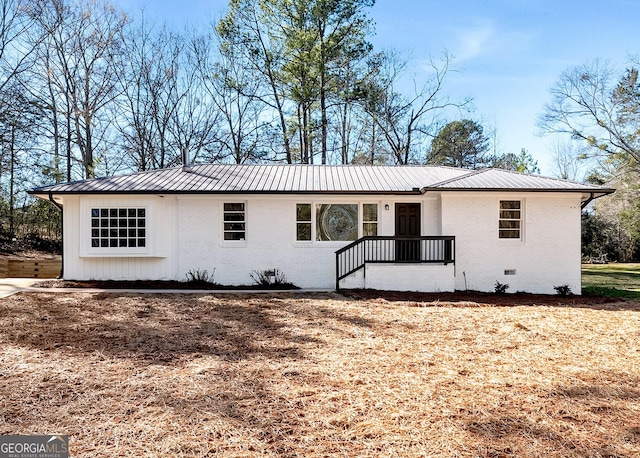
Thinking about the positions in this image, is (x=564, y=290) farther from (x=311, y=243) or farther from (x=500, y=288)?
(x=311, y=243)

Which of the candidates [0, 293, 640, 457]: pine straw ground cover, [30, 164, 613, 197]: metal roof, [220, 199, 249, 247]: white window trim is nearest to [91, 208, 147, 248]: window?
[30, 164, 613, 197]: metal roof

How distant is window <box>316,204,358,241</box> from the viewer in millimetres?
12266

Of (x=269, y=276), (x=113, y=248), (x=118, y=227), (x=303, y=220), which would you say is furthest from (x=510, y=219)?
(x=113, y=248)

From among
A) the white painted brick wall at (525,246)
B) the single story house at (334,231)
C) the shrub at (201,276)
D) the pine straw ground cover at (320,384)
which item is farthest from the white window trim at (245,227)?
the white painted brick wall at (525,246)

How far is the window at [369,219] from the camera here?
12.4 meters

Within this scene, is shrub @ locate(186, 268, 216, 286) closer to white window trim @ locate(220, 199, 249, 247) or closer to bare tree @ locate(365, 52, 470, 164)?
white window trim @ locate(220, 199, 249, 247)

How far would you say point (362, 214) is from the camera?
12352 mm

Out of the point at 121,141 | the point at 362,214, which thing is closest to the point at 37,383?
the point at 362,214

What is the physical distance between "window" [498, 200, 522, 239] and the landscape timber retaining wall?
51.6ft

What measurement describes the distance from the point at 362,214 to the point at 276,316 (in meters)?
5.53

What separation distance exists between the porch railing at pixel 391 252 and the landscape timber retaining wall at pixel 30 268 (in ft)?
36.9

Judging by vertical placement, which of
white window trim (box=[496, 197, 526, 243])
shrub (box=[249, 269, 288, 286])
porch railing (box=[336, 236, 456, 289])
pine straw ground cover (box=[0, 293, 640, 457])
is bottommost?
pine straw ground cover (box=[0, 293, 640, 457])

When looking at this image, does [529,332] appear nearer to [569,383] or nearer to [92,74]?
[569,383]

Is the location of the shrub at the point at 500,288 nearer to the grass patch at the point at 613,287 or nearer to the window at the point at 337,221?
the grass patch at the point at 613,287
